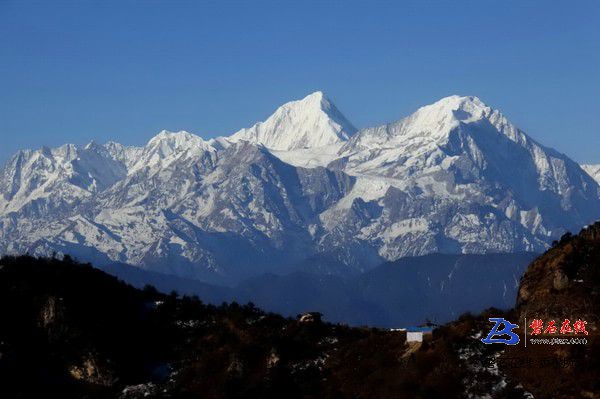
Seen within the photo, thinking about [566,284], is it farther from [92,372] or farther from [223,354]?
[92,372]

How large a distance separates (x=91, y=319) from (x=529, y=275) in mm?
36154

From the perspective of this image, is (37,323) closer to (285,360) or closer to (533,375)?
(285,360)

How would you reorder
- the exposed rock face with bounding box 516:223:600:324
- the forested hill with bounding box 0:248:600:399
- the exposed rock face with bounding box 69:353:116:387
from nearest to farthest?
the forested hill with bounding box 0:248:600:399, the exposed rock face with bounding box 516:223:600:324, the exposed rock face with bounding box 69:353:116:387

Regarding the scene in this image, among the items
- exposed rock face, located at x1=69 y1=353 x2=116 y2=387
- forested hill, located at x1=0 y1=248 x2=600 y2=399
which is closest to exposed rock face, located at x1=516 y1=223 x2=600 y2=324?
forested hill, located at x1=0 y1=248 x2=600 y2=399

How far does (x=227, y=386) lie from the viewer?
9612 centimetres

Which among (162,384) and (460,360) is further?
(162,384)

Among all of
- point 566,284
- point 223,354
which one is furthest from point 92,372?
point 566,284

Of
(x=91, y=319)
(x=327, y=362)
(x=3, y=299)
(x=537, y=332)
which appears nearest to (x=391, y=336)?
(x=327, y=362)

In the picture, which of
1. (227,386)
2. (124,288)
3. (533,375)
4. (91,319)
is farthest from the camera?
(124,288)

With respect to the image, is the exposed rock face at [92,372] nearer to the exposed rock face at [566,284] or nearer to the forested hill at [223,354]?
the forested hill at [223,354]

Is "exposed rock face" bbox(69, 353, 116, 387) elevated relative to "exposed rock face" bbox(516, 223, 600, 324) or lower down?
lower down

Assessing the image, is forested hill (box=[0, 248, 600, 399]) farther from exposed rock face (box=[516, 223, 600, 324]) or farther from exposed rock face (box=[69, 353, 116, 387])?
exposed rock face (box=[516, 223, 600, 324])

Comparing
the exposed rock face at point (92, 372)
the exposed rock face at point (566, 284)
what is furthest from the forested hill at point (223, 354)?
the exposed rock face at point (566, 284)

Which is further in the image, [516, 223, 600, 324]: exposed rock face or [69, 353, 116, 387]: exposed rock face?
[69, 353, 116, 387]: exposed rock face
